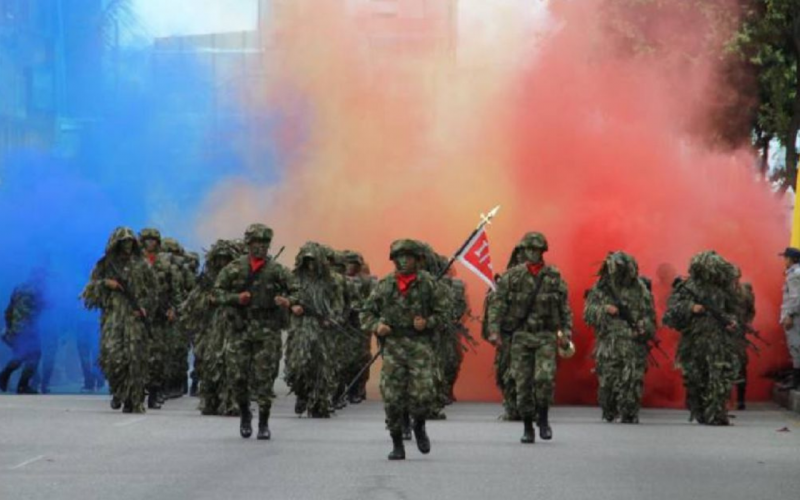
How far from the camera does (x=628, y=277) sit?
26172 mm

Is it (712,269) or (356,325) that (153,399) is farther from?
(712,269)

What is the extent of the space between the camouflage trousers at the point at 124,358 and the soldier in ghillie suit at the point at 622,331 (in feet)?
16.3

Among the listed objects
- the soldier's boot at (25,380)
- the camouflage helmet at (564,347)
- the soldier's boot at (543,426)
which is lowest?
the soldier's boot at (543,426)

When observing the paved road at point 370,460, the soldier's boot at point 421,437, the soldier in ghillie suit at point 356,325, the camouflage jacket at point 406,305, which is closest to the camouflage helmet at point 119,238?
the paved road at point 370,460

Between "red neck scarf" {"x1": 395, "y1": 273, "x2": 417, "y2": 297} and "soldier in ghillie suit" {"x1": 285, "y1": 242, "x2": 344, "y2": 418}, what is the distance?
7.09 m

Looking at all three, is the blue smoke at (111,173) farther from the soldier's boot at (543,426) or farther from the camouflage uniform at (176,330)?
the soldier's boot at (543,426)

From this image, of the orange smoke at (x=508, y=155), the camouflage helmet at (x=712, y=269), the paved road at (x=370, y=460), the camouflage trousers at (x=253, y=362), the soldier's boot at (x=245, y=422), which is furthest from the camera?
the orange smoke at (x=508, y=155)

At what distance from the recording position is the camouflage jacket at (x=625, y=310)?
26188mm

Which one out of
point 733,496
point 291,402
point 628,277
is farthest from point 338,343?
point 733,496

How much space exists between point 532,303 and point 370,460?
336cm

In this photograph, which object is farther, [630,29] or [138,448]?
[630,29]

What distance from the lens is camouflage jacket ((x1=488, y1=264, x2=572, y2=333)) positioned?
21828 millimetres

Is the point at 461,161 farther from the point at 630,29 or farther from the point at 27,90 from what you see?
the point at 27,90

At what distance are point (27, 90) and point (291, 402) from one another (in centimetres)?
926
